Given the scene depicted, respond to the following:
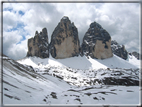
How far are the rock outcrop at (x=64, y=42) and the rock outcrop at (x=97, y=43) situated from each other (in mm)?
10219

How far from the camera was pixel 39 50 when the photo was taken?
220ft

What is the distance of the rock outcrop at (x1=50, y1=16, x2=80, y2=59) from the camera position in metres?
67.1

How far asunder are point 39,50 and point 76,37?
26337mm

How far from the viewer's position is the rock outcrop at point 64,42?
67.1m

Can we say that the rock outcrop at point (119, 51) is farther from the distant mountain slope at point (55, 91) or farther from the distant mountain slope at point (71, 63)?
the distant mountain slope at point (55, 91)

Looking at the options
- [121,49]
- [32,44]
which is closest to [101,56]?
[121,49]

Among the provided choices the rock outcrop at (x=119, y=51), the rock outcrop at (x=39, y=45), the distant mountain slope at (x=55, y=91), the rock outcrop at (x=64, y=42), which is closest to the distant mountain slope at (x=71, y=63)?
the rock outcrop at (x=39, y=45)

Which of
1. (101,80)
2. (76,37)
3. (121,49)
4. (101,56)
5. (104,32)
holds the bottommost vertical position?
(101,80)

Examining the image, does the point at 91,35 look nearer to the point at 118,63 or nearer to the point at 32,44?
the point at 118,63

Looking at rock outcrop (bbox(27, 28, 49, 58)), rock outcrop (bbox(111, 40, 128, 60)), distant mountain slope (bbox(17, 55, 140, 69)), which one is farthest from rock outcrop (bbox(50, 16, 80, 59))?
rock outcrop (bbox(111, 40, 128, 60))

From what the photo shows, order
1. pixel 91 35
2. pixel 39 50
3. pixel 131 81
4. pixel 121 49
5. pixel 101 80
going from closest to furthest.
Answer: pixel 131 81 → pixel 101 80 → pixel 39 50 → pixel 91 35 → pixel 121 49

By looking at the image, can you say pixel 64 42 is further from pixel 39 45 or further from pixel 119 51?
pixel 119 51

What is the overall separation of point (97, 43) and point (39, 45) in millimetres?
40492

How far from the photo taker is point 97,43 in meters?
75.1
